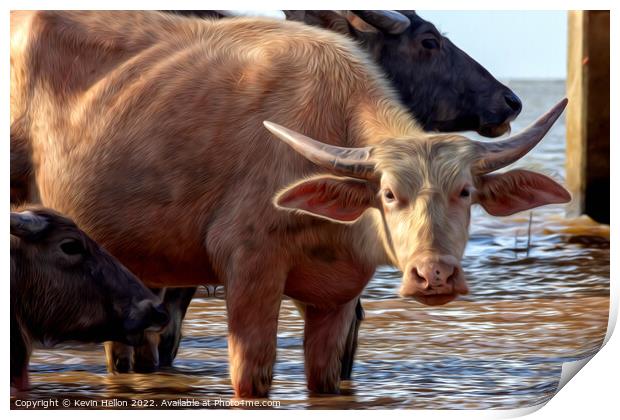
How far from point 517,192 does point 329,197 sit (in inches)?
32.4

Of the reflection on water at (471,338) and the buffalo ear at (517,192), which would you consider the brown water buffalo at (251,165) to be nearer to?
the buffalo ear at (517,192)

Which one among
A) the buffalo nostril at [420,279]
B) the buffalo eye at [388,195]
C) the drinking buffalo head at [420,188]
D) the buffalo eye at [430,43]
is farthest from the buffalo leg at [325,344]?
the buffalo eye at [430,43]

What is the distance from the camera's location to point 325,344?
23.5 ft

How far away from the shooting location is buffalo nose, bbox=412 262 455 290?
249 inches

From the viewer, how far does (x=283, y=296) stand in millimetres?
6988

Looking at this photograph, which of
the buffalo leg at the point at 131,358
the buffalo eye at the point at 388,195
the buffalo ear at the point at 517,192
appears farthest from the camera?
the buffalo leg at the point at 131,358

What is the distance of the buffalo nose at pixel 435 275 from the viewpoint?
6.32 meters

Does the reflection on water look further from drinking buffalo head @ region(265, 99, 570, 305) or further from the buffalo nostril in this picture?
the buffalo nostril

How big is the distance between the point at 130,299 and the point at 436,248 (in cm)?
149

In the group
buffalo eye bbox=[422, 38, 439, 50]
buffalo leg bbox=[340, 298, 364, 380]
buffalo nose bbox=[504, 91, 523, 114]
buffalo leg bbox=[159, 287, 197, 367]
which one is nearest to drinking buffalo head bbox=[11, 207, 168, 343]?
buffalo leg bbox=[159, 287, 197, 367]

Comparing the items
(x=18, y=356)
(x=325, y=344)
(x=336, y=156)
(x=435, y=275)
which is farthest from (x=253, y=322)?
(x=18, y=356)
